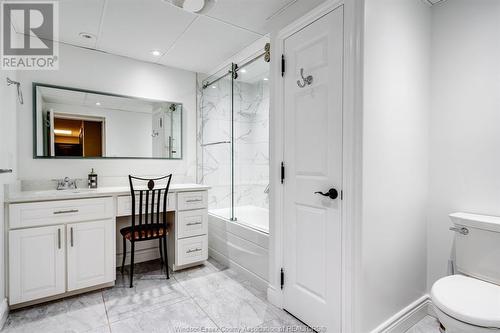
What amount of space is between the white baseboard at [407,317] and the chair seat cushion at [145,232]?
6.32 feet

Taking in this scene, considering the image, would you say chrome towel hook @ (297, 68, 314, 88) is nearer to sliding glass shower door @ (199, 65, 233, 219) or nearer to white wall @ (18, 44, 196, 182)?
sliding glass shower door @ (199, 65, 233, 219)

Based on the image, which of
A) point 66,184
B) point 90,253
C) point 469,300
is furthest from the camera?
point 66,184

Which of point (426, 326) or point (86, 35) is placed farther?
point (86, 35)

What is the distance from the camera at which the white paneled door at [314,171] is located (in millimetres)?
1629

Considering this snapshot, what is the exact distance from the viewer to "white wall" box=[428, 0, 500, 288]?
5.65ft

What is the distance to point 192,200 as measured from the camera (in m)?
2.81

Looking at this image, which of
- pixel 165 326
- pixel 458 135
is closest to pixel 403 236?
pixel 458 135

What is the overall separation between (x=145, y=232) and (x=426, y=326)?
239cm

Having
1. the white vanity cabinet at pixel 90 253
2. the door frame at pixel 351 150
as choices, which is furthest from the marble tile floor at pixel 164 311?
the door frame at pixel 351 150

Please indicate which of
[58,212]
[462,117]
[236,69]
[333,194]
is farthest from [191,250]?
[462,117]

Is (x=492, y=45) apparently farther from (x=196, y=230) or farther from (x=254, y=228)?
(x=196, y=230)

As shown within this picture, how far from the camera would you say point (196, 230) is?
111 inches

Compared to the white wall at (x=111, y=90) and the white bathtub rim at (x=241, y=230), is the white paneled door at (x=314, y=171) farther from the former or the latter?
the white wall at (x=111, y=90)

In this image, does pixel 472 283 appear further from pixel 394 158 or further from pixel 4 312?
pixel 4 312
